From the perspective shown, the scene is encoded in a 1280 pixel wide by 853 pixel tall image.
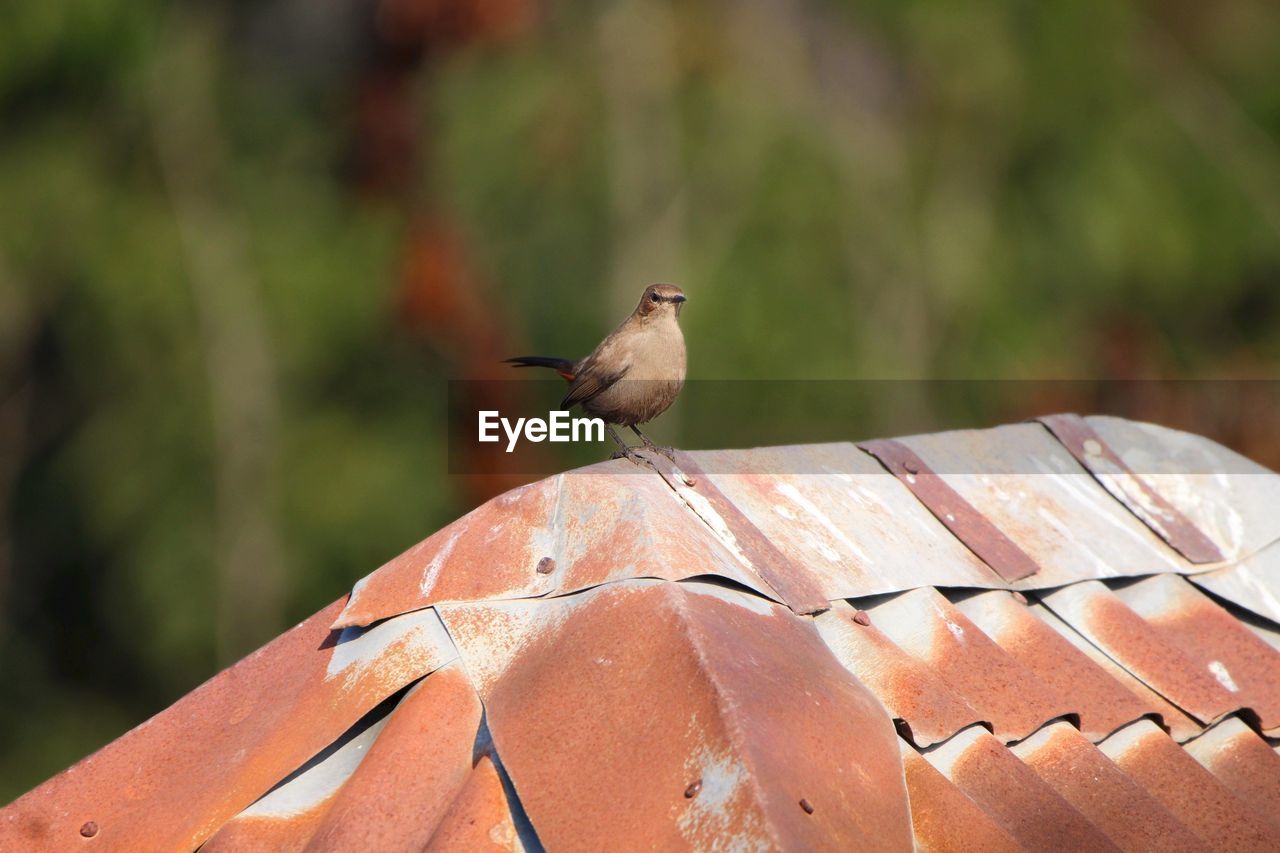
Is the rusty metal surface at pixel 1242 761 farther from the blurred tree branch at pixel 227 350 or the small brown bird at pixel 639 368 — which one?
the blurred tree branch at pixel 227 350

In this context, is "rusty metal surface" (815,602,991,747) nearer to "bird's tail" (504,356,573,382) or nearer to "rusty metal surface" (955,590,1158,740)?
"rusty metal surface" (955,590,1158,740)

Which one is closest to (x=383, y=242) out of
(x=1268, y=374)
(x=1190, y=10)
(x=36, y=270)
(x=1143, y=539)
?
(x=36, y=270)

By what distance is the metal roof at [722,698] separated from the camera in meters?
2.80

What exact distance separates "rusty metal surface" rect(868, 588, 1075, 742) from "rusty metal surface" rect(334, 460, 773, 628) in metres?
0.42

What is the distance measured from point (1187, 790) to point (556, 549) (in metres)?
1.40

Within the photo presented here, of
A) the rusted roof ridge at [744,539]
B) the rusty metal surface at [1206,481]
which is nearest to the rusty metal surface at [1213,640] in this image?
the rusty metal surface at [1206,481]

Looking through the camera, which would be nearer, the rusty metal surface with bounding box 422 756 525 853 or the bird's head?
the rusty metal surface with bounding box 422 756 525 853

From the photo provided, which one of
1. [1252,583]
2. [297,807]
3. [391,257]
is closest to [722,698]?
[297,807]

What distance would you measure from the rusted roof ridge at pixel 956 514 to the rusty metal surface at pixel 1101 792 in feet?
2.22

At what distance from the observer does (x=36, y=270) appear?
45.8 ft

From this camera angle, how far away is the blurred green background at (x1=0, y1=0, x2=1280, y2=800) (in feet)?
45.0

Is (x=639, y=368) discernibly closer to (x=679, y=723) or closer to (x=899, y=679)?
(x=899, y=679)

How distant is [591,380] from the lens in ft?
17.2

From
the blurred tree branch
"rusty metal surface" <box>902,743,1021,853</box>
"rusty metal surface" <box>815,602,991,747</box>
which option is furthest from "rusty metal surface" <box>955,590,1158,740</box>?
the blurred tree branch
